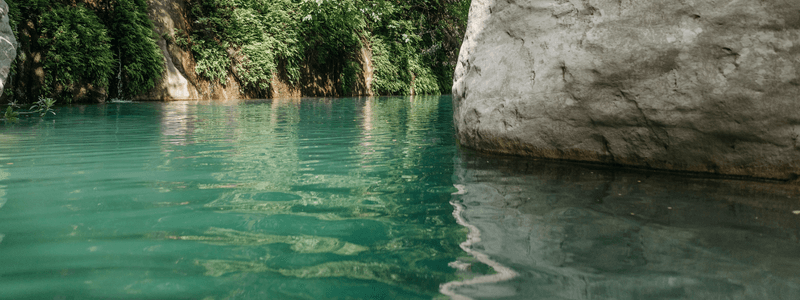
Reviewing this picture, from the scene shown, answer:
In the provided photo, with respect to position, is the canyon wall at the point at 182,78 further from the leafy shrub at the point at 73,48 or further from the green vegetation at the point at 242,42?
the leafy shrub at the point at 73,48

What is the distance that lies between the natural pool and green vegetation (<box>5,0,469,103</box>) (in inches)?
349

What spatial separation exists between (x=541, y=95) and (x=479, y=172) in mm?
823

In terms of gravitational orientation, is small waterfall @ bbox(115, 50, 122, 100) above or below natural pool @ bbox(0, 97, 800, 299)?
above

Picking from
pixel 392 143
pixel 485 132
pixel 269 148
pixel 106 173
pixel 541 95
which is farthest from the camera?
pixel 392 143

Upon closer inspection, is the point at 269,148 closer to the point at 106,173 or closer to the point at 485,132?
the point at 106,173

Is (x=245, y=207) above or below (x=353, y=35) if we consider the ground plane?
below

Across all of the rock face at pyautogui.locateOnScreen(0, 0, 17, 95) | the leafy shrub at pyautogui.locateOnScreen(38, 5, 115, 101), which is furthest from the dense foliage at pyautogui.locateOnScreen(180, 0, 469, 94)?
the rock face at pyautogui.locateOnScreen(0, 0, 17, 95)

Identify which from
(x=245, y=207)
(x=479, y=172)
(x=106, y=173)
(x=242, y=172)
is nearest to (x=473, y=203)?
(x=479, y=172)

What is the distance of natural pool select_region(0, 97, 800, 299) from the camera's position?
1663 millimetres

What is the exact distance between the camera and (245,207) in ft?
8.55

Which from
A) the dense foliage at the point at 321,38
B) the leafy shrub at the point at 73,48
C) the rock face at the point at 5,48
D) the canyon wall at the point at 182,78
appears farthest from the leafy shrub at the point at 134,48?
the rock face at the point at 5,48

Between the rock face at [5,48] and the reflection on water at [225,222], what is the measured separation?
296 centimetres

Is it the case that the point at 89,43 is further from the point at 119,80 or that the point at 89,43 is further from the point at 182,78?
the point at 182,78

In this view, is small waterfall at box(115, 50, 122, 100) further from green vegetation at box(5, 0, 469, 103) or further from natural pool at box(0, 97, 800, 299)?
natural pool at box(0, 97, 800, 299)
